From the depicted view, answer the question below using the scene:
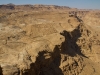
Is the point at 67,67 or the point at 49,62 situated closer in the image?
the point at 49,62

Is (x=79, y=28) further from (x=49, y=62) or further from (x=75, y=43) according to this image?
(x=49, y=62)

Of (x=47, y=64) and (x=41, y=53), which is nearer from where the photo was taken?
(x=41, y=53)

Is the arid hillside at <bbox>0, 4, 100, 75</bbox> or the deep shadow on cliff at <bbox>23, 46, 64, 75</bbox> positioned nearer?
the arid hillside at <bbox>0, 4, 100, 75</bbox>

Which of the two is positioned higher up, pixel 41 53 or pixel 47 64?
pixel 41 53

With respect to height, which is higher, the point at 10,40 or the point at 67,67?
the point at 10,40

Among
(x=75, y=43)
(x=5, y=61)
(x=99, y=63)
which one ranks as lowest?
(x=99, y=63)

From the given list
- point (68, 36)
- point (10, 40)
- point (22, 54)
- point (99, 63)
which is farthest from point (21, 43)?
point (99, 63)

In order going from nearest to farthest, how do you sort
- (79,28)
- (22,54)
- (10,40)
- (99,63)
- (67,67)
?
(22,54)
(67,67)
(10,40)
(99,63)
(79,28)

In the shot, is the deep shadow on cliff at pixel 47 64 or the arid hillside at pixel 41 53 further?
the deep shadow on cliff at pixel 47 64

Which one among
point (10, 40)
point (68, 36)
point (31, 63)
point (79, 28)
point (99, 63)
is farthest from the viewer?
point (79, 28)
